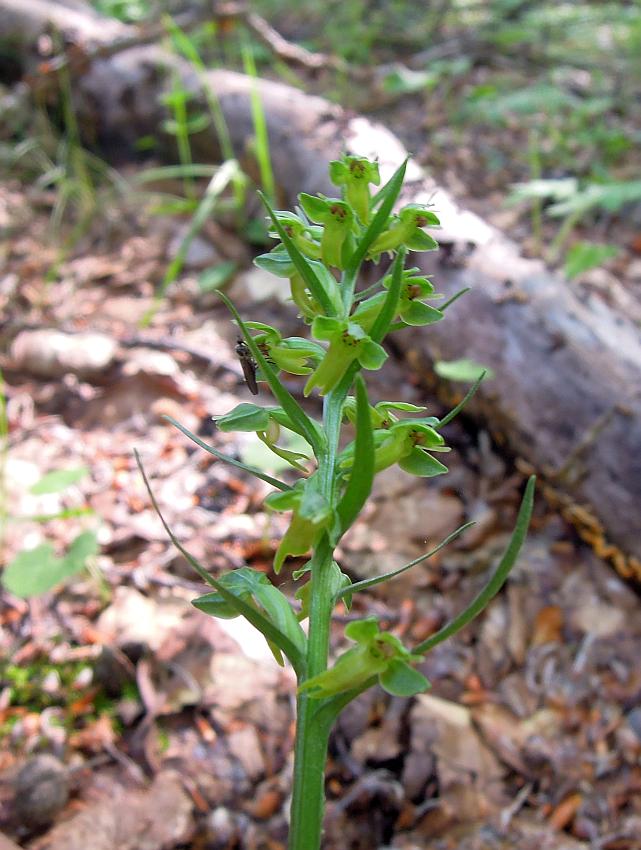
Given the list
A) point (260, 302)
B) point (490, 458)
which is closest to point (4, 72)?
point (260, 302)

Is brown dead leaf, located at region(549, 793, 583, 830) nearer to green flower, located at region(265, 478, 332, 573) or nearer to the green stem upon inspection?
the green stem

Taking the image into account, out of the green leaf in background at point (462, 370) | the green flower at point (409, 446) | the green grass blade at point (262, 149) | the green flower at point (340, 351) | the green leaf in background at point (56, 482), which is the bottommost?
the green leaf in background at point (56, 482)

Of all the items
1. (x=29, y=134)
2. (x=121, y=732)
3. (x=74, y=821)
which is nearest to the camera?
(x=74, y=821)

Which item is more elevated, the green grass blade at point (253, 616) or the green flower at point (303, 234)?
the green flower at point (303, 234)

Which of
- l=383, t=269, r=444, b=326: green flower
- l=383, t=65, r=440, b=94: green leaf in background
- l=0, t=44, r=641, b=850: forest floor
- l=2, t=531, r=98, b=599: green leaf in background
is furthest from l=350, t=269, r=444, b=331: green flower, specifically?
l=383, t=65, r=440, b=94: green leaf in background

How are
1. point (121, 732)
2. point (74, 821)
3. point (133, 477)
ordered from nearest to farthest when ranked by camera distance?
point (74, 821), point (121, 732), point (133, 477)

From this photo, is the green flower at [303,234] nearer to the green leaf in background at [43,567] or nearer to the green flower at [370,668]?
the green flower at [370,668]

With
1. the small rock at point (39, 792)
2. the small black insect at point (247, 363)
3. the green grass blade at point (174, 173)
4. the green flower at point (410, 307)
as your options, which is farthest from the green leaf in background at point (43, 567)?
the green grass blade at point (174, 173)

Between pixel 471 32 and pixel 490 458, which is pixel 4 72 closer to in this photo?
pixel 471 32
